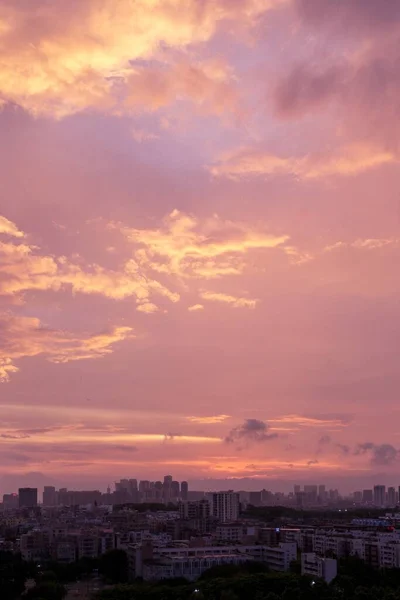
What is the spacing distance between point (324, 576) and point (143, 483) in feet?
269

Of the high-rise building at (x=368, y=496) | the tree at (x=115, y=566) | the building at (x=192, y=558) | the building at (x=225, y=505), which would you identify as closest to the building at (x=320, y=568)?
the building at (x=192, y=558)

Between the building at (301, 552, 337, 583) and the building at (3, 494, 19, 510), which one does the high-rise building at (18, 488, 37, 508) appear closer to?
the building at (3, 494, 19, 510)

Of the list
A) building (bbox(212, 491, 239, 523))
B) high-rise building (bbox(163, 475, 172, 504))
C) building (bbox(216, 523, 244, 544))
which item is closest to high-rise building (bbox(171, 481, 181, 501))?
high-rise building (bbox(163, 475, 172, 504))

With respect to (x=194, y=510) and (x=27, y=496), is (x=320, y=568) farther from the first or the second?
(x=27, y=496)

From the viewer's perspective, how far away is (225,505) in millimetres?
55375

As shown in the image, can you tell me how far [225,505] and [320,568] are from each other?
3551 cm

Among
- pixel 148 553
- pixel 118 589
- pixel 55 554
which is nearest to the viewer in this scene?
pixel 118 589

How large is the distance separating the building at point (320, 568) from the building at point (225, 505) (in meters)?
34.3

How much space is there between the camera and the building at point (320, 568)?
805 inches

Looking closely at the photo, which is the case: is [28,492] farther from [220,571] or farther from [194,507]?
[220,571]

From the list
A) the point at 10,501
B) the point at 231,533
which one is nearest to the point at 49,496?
the point at 10,501

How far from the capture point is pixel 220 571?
2311cm

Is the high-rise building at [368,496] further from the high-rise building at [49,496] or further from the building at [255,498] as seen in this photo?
the high-rise building at [49,496]

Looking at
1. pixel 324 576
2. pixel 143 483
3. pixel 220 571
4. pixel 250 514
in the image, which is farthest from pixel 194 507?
pixel 143 483
